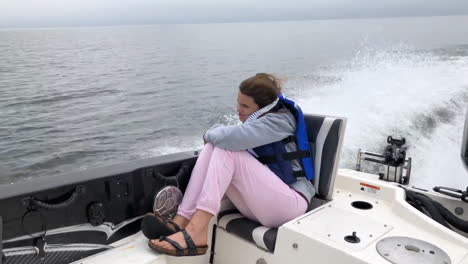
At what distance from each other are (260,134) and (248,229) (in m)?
0.42

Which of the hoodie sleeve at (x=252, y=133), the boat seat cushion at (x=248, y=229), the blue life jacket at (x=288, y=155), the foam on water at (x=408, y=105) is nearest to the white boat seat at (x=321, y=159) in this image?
the boat seat cushion at (x=248, y=229)

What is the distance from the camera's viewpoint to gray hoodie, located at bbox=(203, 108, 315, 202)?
1632 mm

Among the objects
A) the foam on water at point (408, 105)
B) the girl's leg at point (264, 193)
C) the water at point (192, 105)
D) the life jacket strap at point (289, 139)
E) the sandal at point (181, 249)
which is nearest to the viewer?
the sandal at point (181, 249)

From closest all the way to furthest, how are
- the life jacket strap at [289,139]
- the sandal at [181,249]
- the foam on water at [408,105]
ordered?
the sandal at [181,249], the life jacket strap at [289,139], the foam on water at [408,105]

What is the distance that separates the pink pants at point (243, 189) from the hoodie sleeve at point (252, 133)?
0.14ft

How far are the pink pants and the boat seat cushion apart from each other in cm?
5

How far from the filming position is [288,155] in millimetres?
1736

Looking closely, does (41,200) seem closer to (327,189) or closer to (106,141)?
(327,189)

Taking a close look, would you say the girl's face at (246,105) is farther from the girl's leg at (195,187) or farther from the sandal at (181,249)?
the sandal at (181,249)

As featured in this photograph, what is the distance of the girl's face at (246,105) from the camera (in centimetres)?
179

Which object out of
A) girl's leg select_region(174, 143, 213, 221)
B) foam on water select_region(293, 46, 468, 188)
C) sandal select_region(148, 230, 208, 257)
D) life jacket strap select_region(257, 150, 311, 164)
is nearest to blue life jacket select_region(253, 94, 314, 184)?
life jacket strap select_region(257, 150, 311, 164)

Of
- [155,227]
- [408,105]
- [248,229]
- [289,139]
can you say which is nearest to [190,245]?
[155,227]

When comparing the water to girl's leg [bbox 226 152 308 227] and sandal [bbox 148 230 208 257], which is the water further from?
sandal [bbox 148 230 208 257]

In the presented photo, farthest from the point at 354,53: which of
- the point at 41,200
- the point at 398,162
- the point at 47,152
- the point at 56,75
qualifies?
the point at 41,200
